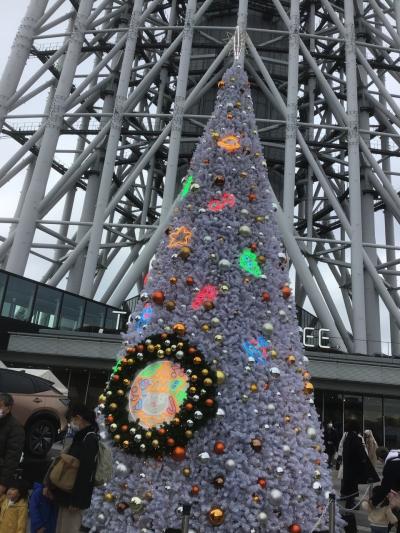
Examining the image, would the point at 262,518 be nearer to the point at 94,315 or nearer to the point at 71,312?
the point at 71,312

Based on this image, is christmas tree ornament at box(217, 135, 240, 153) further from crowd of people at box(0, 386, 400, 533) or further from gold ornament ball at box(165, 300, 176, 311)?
crowd of people at box(0, 386, 400, 533)

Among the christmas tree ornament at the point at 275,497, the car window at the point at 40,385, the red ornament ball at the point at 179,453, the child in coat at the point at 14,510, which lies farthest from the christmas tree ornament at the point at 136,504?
the car window at the point at 40,385

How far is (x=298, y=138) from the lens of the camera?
94.8ft

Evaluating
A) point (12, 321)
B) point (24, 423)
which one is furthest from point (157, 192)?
point (24, 423)

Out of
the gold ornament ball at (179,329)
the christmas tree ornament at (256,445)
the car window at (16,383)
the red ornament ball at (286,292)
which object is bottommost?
the christmas tree ornament at (256,445)

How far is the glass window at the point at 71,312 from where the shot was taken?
26.0 meters

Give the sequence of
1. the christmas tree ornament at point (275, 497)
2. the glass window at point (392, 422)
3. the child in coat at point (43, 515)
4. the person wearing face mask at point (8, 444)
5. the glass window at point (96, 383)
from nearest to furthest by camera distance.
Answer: the child in coat at point (43, 515)
the christmas tree ornament at point (275, 497)
the person wearing face mask at point (8, 444)
the glass window at point (392, 422)
the glass window at point (96, 383)

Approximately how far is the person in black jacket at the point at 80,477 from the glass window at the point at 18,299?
19.9m

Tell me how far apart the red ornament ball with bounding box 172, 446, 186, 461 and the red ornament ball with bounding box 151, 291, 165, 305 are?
68.1 inches

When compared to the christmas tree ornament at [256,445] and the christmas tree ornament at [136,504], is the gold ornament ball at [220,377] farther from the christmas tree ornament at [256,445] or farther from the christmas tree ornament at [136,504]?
the christmas tree ornament at [136,504]

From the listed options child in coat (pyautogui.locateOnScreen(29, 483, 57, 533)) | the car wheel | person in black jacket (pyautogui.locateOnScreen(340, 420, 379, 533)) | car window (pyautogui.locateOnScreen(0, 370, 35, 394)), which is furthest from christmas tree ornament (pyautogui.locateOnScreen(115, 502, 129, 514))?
car window (pyautogui.locateOnScreen(0, 370, 35, 394))

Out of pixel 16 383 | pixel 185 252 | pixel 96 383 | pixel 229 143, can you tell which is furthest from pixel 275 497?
pixel 96 383

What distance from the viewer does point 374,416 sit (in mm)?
20812

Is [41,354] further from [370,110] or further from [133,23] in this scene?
[370,110]
